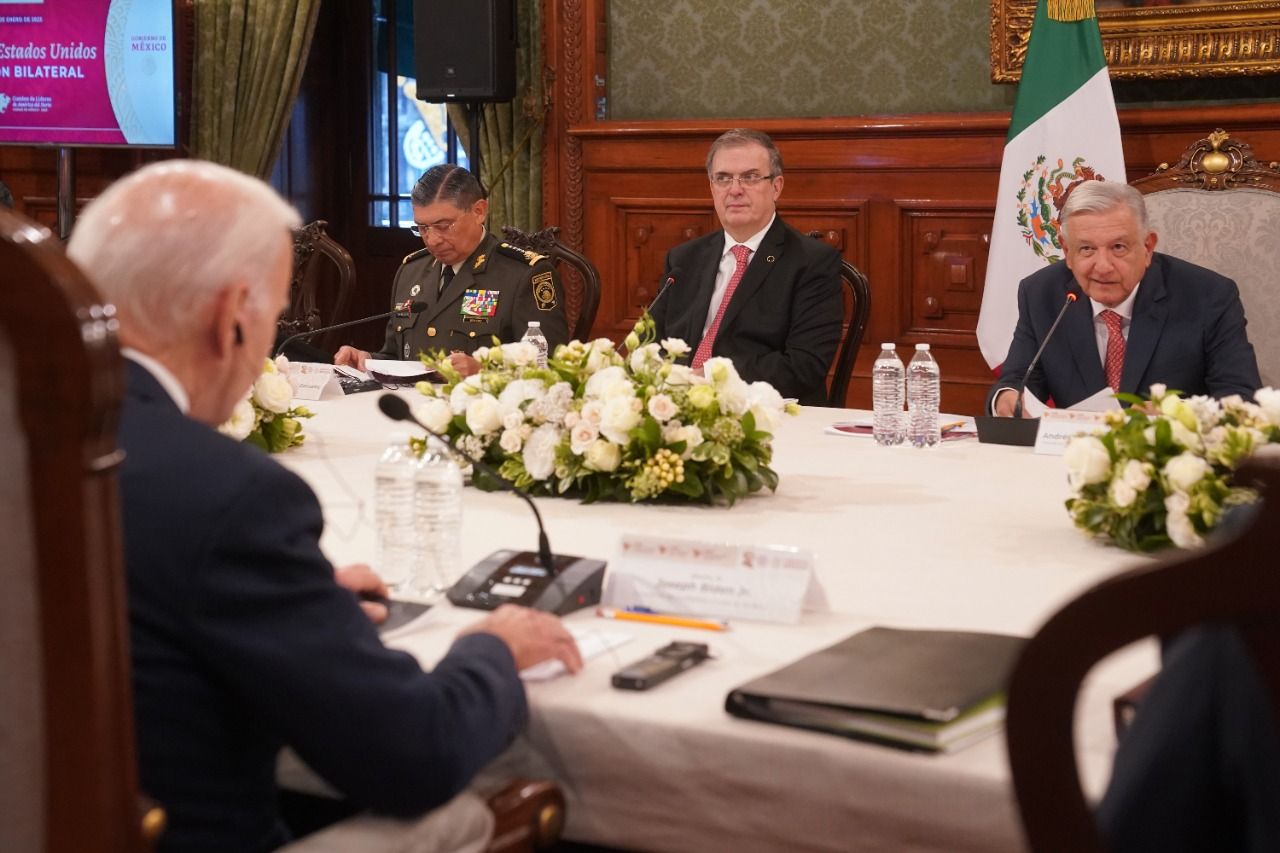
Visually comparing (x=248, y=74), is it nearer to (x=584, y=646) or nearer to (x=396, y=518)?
(x=396, y=518)

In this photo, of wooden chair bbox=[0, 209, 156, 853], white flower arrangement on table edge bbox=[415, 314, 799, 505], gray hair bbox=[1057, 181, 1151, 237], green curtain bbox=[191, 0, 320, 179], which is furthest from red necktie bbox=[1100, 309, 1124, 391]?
green curtain bbox=[191, 0, 320, 179]

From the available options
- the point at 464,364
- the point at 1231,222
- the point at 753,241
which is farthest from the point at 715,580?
the point at 1231,222

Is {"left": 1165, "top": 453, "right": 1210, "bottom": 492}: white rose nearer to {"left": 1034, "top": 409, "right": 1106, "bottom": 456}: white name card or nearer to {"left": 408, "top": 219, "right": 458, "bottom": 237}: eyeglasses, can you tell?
{"left": 1034, "top": 409, "right": 1106, "bottom": 456}: white name card

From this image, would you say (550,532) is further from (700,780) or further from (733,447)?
(700,780)

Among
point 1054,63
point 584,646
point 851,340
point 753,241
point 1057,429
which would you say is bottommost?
point 584,646

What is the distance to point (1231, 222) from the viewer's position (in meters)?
3.93

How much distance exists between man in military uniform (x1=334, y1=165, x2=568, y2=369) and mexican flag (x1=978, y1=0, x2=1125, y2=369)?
137 centimetres

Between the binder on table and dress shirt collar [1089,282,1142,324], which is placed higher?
dress shirt collar [1089,282,1142,324]

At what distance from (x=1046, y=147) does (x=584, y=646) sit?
3593 mm

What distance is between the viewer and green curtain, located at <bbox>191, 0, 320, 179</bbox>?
655 cm

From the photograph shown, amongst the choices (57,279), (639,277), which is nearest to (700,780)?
(57,279)

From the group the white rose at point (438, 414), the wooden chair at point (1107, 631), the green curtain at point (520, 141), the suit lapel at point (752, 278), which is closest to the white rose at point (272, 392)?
the white rose at point (438, 414)

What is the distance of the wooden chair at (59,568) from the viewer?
891 millimetres

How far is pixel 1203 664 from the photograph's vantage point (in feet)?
2.88
